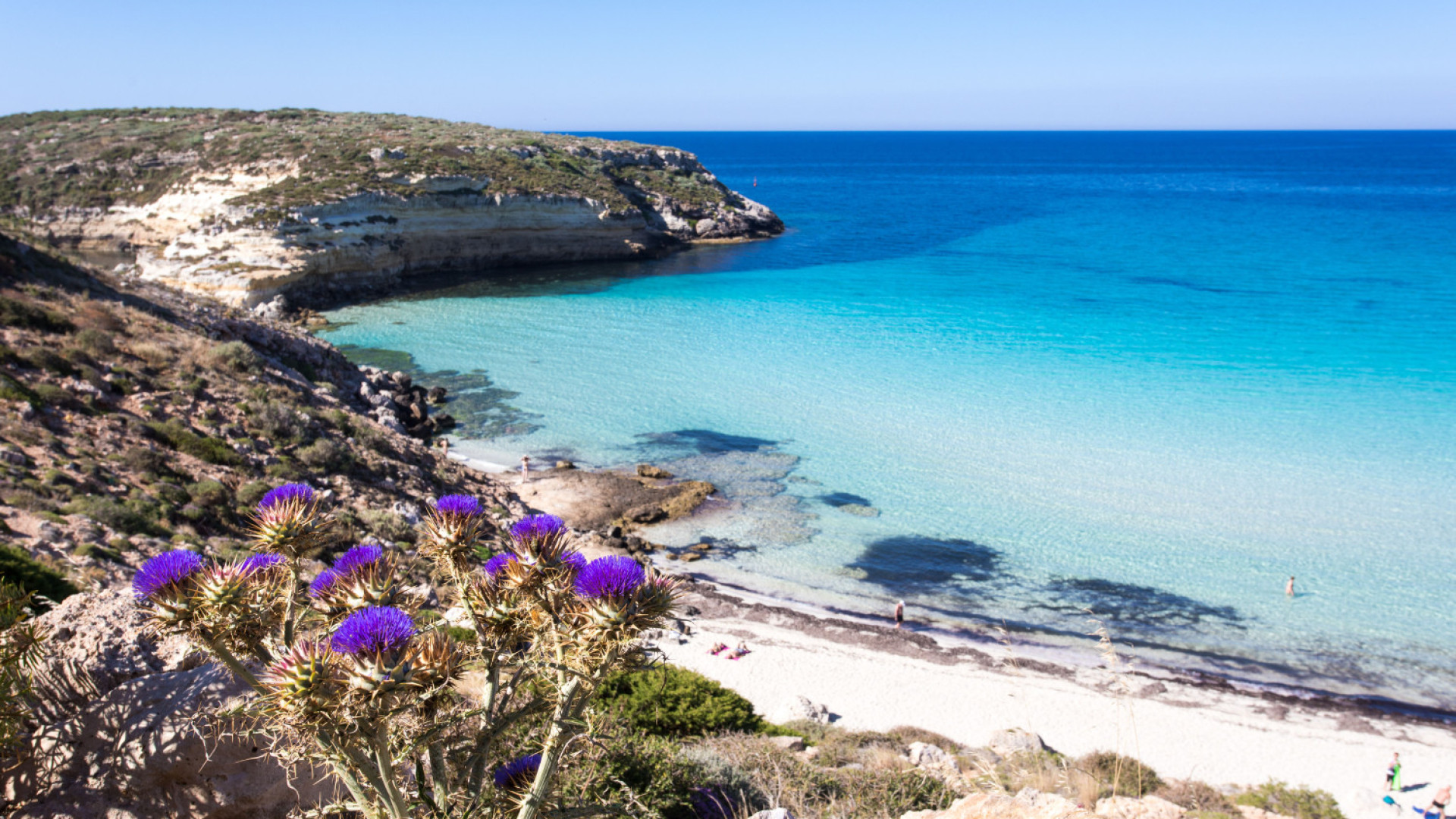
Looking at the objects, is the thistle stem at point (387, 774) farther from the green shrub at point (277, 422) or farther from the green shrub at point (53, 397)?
the green shrub at point (277, 422)

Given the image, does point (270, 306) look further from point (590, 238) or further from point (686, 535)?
point (686, 535)

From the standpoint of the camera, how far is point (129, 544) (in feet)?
37.2

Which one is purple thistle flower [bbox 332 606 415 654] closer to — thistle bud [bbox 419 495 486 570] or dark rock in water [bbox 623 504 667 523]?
thistle bud [bbox 419 495 486 570]

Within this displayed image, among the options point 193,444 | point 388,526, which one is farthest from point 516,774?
point 193,444

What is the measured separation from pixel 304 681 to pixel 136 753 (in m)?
2.00

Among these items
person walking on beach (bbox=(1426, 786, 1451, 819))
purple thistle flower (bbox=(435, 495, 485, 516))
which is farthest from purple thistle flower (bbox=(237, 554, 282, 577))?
person walking on beach (bbox=(1426, 786, 1451, 819))

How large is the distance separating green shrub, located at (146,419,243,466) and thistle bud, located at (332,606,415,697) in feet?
49.2

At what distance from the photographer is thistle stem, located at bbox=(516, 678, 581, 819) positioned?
2861 mm

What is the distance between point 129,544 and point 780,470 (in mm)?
15773

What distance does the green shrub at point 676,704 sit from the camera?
9133 mm

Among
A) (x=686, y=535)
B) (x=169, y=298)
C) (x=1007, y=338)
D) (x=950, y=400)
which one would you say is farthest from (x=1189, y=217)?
(x=169, y=298)

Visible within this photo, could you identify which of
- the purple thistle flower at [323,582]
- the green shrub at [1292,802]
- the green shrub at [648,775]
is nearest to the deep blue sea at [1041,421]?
the green shrub at [1292,802]

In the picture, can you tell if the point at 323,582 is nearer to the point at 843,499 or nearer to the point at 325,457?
the point at 325,457

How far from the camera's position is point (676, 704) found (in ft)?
31.6
